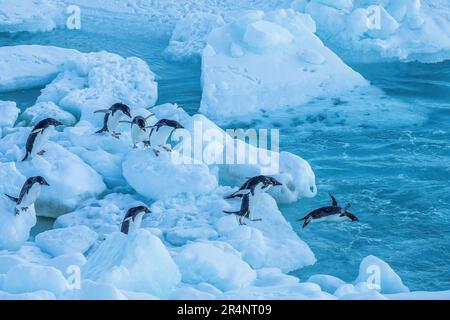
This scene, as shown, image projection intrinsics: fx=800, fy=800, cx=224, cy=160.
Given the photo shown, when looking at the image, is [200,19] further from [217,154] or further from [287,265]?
[287,265]

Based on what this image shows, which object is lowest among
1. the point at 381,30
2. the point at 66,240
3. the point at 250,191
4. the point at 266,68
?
the point at 66,240

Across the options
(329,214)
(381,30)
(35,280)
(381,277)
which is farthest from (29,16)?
(381,277)

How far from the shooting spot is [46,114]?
1017 cm

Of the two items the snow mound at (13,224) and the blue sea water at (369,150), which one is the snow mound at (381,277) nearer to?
the blue sea water at (369,150)

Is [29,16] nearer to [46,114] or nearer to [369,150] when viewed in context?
[46,114]

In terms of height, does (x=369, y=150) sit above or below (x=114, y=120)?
below

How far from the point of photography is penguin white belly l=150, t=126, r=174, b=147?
834 cm

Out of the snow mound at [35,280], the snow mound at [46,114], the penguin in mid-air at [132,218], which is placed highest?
the snow mound at [35,280]

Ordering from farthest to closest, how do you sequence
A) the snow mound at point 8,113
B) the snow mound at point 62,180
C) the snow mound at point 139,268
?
Answer: 1. the snow mound at point 8,113
2. the snow mound at point 62,180
3. the snow mound at point 139,268

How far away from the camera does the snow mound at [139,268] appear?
5.89 metres

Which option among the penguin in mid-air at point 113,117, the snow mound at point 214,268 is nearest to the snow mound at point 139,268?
the snow mound at point 214,268

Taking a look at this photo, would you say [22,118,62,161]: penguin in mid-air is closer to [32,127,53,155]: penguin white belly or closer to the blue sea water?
[32,127,53,155]: penguin white belly

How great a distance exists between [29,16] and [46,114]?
4668 mm

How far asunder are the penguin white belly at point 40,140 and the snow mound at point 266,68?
2.85 meters
